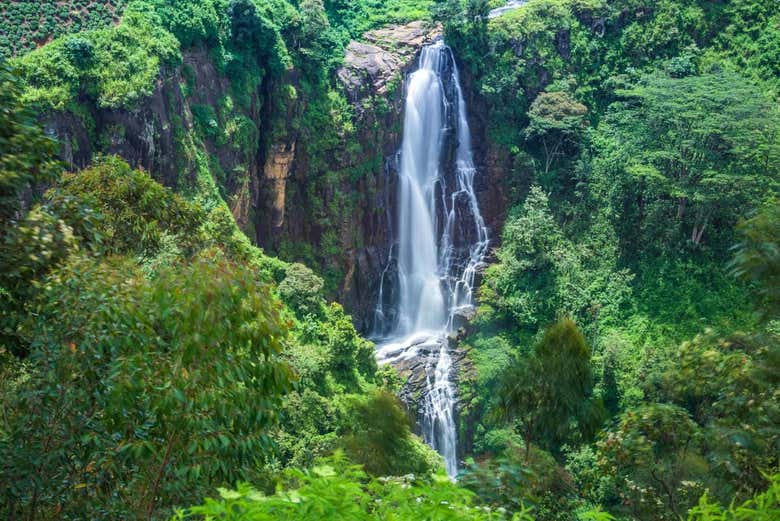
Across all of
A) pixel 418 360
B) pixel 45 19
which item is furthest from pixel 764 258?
pixel 45 19

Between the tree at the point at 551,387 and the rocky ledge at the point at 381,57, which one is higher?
the rocky ledge at the point at 381,57

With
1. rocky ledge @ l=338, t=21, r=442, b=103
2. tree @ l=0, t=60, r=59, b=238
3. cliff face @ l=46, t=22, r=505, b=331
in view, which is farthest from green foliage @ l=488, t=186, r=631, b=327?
tree @ l=0, t=60, r=59, b=238

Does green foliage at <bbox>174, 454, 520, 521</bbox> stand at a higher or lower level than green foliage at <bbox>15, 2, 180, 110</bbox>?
lower

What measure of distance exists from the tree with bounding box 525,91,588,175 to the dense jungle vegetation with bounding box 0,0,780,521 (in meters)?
0.12

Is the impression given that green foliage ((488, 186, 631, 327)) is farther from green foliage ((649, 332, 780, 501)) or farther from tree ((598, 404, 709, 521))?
green foliage ((649, 332, 780, 501))

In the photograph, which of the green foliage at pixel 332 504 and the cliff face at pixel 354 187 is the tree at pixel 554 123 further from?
the green foliage at pixel 332 504

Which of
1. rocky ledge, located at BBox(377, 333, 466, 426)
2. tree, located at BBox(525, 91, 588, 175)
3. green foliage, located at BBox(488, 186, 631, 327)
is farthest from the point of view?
tree, located at BBox(525, 91, 588, 175)

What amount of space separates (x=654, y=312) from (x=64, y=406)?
1974cm

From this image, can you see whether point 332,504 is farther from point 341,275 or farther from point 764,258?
point 341,275

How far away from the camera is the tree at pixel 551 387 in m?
8.70

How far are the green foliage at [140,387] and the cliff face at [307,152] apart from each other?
13.3 meters

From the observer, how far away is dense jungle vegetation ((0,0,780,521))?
14.6 feet

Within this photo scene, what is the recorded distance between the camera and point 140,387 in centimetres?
421

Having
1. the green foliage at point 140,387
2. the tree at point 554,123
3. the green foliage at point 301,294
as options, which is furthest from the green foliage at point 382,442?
the tree at point 554,123
